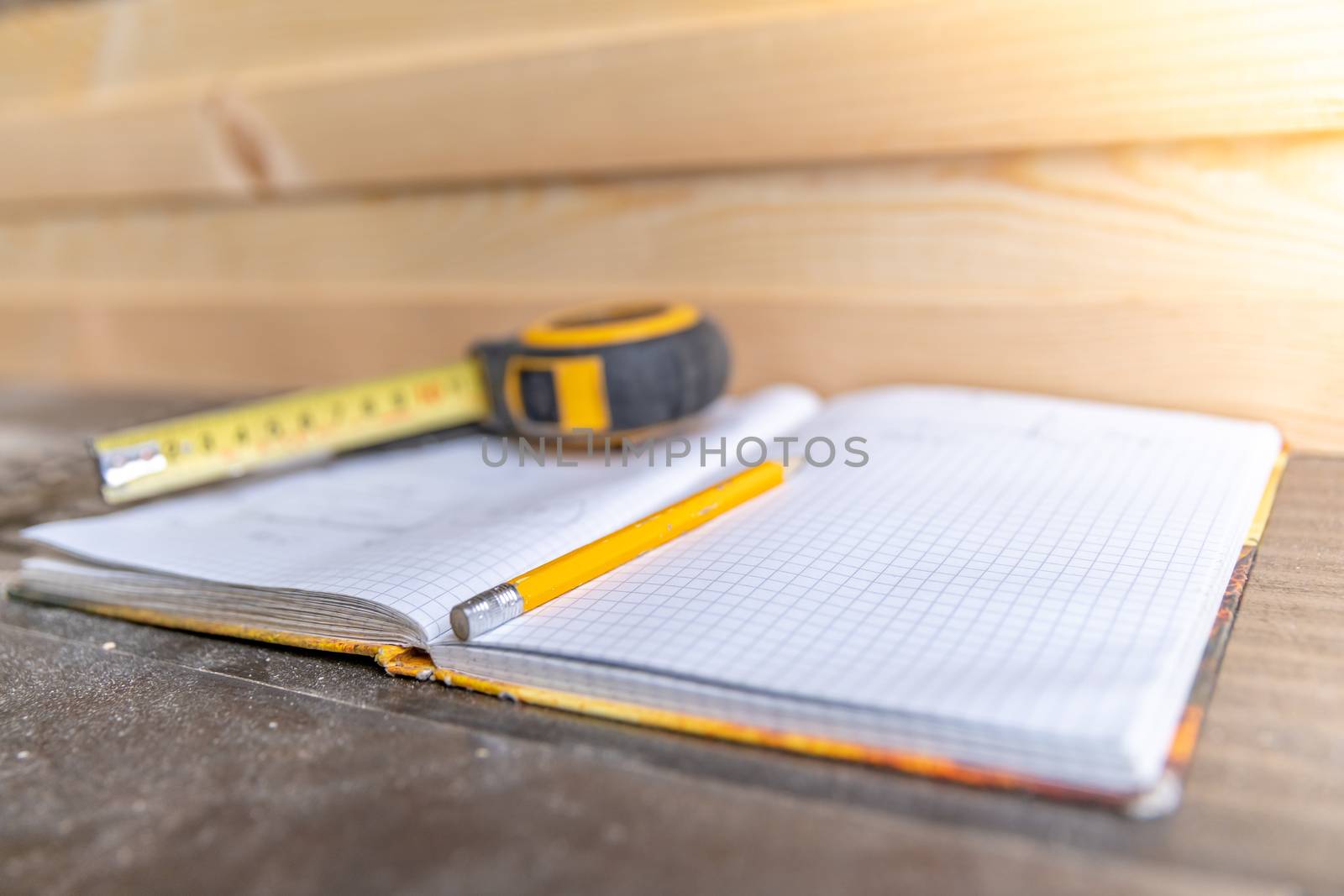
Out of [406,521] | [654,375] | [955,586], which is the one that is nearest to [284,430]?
[406,521]

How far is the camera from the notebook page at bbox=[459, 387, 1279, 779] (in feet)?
1.42

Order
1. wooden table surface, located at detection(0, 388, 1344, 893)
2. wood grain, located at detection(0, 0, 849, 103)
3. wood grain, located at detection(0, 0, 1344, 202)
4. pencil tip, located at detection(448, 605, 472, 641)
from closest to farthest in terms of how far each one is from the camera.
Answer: wooden table surface, located at detection(0, 388, 1344, 893)
pencil tip, located at detection(448, 605, 472, 641)
wood grain, located at detection(0, 0, 1344, 202)
wood grain, located at detection(0, 0, 849, 103)

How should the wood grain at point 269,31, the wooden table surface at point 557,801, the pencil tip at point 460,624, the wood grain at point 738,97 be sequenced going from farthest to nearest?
1. the wood grain at point 269,31
2. the wood grain at point 738,97
3. the pencil tip at point 460,624
4. the wooden table surface at point 557,801

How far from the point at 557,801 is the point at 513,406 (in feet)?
1.51

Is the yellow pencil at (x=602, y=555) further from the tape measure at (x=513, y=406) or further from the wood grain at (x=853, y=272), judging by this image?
the wood grain at (x=853, y=272)

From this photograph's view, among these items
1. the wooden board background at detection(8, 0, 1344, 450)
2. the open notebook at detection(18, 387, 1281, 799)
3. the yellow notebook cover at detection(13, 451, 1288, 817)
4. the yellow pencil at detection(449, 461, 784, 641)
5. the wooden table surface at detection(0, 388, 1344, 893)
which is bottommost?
the wooden table surface at detection(0, 388, 1344, 893)

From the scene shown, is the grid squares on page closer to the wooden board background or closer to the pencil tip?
the pencil tip

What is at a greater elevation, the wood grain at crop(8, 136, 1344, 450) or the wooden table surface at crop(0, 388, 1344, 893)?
the wood grain at crop(8, 136, 1344, 450)

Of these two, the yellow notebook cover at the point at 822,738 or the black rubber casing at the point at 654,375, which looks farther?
the black rubber casing at the point at 654,375

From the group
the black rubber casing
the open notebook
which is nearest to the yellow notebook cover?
the open notebook

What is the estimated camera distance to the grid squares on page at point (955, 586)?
440 mm

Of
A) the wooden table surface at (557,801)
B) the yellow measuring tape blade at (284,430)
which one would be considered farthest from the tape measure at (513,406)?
the wooden table surface at (557,801)

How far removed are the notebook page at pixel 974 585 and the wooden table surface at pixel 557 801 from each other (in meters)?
0.03

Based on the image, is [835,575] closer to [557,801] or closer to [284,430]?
[557,801]
